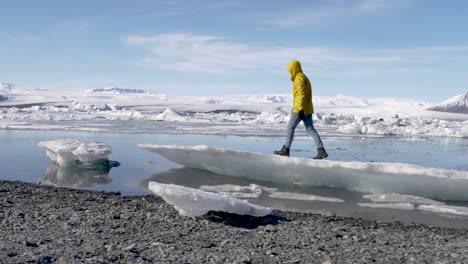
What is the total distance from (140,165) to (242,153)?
183cm

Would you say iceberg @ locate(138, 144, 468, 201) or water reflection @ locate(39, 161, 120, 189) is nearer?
iceberg @ locate(138, 144, 468, 201)

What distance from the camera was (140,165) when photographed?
6410 millimetres

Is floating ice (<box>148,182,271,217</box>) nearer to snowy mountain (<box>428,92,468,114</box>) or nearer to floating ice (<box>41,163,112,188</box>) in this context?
floating ice (<box>41,163,112,188</box>)

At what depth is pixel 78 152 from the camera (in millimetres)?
5848

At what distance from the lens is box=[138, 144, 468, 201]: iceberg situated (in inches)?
176

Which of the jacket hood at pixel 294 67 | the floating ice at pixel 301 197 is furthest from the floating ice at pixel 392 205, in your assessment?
the jacket hood at pixel 294 67

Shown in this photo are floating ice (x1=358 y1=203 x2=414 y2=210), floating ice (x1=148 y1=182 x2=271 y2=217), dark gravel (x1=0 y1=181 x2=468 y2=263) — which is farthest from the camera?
floating ice (x1=358 y1=203 x2=414 y2=210)

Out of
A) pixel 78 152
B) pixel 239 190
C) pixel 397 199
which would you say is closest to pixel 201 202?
pixel 239 190

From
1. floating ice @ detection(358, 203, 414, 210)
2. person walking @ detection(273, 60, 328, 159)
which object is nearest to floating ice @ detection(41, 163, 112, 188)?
person walking @ detection(273, 60, 328, 159)

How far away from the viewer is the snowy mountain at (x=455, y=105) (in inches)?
2554

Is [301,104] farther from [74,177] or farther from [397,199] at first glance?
[74,177]

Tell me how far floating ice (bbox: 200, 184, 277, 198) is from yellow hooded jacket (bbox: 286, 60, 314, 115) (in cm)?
112

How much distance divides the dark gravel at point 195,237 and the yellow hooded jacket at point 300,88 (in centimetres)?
200

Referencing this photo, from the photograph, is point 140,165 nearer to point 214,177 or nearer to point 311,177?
point 214,177
